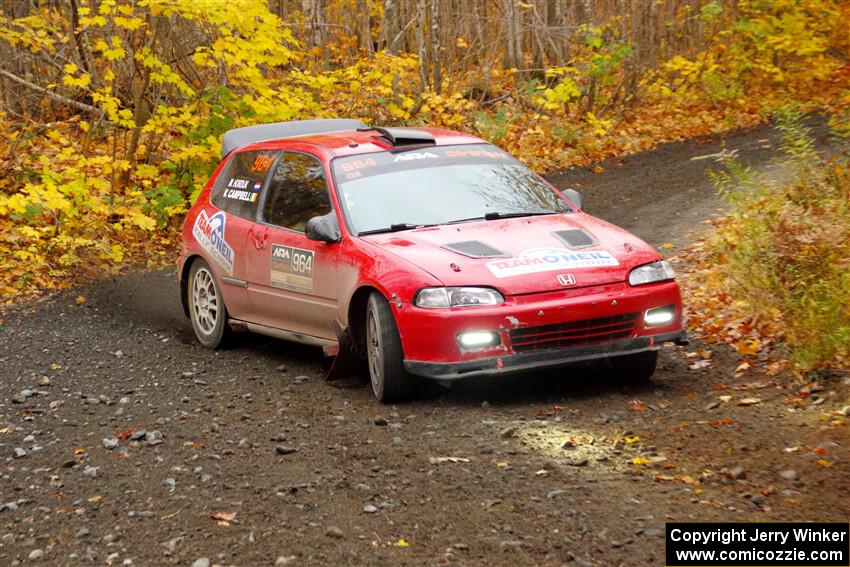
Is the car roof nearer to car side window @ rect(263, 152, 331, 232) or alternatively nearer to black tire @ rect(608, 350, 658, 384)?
car side window @ rect(263, 152, 331, 232)

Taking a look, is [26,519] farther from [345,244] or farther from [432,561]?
[345,244]

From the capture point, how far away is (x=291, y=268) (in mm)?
8148

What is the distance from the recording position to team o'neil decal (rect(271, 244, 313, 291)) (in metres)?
7.94

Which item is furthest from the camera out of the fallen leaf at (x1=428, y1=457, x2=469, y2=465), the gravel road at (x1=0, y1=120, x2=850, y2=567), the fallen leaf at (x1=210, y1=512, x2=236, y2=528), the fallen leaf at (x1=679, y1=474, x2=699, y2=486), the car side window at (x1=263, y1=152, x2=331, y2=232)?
the car side window at (x1=263, y1=152, x2=331, y2=232)

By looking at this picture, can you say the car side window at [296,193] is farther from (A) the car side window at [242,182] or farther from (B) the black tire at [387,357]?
(B) the black tire at [387,357]

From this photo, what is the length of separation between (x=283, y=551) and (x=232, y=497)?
857mm

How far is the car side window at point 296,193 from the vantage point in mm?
8109

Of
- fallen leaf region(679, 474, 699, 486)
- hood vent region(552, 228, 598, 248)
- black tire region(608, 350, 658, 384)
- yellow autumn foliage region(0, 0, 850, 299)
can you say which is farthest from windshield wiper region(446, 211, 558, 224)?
yellow autumn foliage region(0, 0, 850, 299)

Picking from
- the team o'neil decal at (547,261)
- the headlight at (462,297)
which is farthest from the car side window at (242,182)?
the team o'neil decal at (547,261)

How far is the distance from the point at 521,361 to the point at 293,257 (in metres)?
2.23

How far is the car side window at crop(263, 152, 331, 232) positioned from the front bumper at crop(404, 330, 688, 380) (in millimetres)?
1815

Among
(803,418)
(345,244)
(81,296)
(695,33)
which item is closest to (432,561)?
(803,418)

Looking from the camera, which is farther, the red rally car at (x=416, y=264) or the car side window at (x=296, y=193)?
the car side window at (x=296, y=193)

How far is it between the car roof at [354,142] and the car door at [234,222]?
225mm
